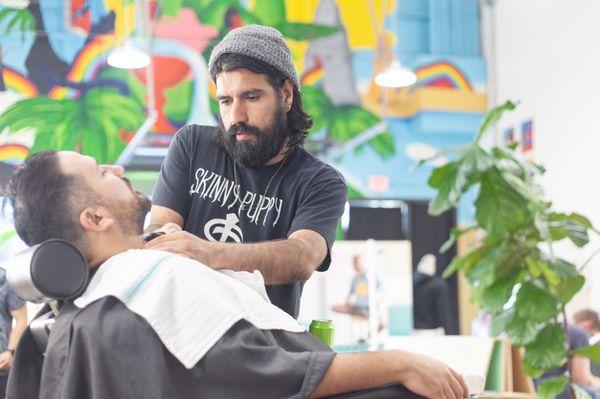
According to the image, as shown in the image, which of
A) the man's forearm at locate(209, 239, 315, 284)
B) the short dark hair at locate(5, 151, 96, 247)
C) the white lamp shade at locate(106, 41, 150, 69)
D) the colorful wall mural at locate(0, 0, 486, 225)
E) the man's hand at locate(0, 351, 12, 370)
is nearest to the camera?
the short dark hair at locate(5, 151, 96, 247)

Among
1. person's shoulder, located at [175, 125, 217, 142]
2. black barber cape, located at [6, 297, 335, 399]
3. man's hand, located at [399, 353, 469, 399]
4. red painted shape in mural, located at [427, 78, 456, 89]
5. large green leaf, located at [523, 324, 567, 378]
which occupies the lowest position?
large green leaf, located at [523, 324, 567, 378]

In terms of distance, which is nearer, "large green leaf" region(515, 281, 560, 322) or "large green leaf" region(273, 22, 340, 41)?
"large green leaf" region(515, 281, 560, 322)

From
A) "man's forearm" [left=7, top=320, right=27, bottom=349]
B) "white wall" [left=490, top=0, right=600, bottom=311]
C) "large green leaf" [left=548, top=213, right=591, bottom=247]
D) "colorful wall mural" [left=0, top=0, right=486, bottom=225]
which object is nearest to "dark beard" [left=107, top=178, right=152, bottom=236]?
"large green leaf" [left=548, top=213, right=591, bottom=247]

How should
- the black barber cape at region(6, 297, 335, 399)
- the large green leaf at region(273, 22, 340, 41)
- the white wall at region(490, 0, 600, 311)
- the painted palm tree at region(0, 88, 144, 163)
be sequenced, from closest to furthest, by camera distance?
the black barber cape at region(6, 297, 335, 399)
the white wall at region(490, 0, 600, 311)
the painted palm tree at region(0, 88, 144, 163)
the large green leaf at region(273, 22, 340, 41)

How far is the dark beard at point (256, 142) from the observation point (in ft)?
6.23

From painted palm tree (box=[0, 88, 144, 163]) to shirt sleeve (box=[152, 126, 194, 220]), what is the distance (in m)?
6.01

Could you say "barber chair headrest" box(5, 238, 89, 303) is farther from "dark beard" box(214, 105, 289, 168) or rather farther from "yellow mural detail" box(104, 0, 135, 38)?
"yellow mural detail" box(104, 0, 135, 38)

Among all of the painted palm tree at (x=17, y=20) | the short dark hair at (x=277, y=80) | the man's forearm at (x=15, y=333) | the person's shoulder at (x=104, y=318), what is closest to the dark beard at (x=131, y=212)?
the person's shoulder at (x=104, y=318)

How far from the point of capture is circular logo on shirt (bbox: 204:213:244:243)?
6.12 ft

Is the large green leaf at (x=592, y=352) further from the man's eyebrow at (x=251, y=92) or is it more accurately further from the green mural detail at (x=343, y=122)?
the green mural detail at (x=343, y=122)

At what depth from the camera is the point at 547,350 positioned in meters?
1.95

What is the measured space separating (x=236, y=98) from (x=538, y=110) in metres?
6.97

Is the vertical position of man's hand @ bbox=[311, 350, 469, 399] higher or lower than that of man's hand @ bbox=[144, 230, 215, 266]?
lower

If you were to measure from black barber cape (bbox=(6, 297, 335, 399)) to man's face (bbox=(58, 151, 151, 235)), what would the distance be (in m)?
0.24
